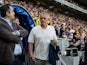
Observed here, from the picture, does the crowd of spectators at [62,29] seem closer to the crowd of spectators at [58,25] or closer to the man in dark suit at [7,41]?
the crowd of spectators at [58,25]

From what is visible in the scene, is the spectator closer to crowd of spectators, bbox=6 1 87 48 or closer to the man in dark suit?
the man in dark suit

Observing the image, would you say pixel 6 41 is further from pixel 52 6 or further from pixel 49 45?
pixel 52 6

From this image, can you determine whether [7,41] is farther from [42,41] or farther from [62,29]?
[62,29]

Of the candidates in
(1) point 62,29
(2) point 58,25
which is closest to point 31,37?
(1) point 62,29

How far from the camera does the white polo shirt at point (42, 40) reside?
573 cm

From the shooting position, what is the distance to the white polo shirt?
573 centimetres

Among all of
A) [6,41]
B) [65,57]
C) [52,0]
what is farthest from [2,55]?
[52,0]

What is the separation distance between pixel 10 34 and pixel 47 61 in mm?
1583

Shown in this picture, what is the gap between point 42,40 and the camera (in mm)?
5730

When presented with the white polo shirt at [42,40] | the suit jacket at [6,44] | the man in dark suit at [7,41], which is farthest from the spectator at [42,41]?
the suit jacket at [6,44]

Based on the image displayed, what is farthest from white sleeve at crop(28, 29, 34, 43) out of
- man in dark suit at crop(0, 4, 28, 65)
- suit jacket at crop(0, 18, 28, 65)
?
suit jacket at crop(0, 18, 28, 65)

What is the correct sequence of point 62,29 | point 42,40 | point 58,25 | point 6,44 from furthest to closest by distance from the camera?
point 58,25, point 62,29, point 42,40, point 6,44

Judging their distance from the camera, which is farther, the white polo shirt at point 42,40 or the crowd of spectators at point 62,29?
the crowd of spectators at point 62,29

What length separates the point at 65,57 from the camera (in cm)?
850
